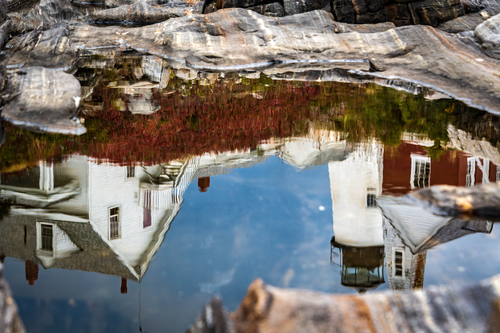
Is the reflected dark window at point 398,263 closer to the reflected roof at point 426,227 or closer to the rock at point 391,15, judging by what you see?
the reflected roof at point 426,227

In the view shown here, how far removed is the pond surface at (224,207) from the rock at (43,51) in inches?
197

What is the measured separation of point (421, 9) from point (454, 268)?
57.4 feet

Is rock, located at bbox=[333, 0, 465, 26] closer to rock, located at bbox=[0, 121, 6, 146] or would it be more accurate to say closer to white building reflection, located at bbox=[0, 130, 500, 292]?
white building reflection, located at bbox=[0, 130, 500, 292]

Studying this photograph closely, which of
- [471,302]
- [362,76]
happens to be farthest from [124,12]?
[471,302]

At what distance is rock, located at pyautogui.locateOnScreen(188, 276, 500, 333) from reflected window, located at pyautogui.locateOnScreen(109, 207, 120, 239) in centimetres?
257

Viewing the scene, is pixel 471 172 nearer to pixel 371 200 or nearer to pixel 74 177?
pixel 371 200

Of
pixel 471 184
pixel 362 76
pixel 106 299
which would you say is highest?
pixel 362 76

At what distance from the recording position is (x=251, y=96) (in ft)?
36.7

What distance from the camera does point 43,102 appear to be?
9.25 m

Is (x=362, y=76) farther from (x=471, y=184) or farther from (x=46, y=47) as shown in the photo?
(x=46, y=47)

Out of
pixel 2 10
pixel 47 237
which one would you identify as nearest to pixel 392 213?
pixel 47 237

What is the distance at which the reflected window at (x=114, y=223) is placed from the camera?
17.3 ft

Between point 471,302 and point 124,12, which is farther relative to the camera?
point 124,12

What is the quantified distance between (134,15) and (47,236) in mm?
18508
